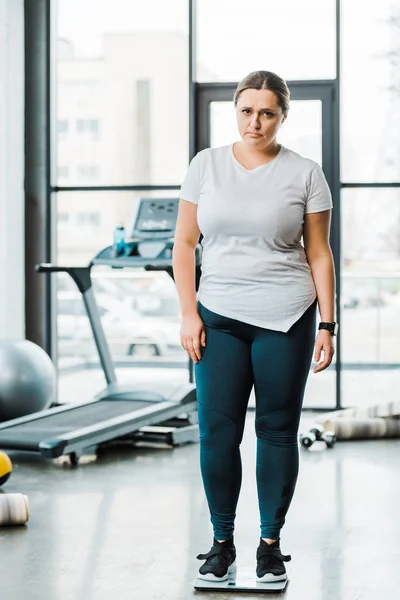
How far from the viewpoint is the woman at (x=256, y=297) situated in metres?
2.46

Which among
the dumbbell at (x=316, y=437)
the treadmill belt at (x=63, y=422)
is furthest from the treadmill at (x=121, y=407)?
the dumbbell at (x=316, y=437)

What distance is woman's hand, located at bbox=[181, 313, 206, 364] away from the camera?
8.30 feet

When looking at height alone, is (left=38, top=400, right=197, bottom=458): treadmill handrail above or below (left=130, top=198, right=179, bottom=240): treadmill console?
below

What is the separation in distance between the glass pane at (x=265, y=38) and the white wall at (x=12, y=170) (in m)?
1.19

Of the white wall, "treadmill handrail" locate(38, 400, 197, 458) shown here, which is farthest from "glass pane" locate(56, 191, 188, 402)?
"treadmill handrail" locate(38, 400, 197, 458)

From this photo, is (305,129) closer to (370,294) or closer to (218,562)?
(370,294)

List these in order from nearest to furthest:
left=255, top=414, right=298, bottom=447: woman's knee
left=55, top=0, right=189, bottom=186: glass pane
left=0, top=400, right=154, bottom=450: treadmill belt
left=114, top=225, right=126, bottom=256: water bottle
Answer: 1. left=255, top=414, right=298, bottom=447: woman's knee
2. left=0, top=400, right=154, bottom=450: treadmill belt
3. left=114, top=225, right=126, bottom=256: water bottle
4. left=55, top=0, right=189, bottom=186: glass pane

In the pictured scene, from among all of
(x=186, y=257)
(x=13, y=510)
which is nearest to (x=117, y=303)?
(x=13, y=510)

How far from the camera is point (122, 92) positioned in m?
6.17

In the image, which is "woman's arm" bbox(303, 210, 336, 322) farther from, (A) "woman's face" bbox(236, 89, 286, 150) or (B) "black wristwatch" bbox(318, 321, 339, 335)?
(A) "woman's face" bbox(236, 89, 286, 150)

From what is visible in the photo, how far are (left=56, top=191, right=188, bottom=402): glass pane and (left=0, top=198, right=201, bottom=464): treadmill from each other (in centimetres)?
73

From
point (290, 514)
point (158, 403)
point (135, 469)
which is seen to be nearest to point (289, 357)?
point (290, 514)

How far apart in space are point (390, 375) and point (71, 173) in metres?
2.49

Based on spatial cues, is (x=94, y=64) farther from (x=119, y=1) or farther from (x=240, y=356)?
(x=240, y=356)
